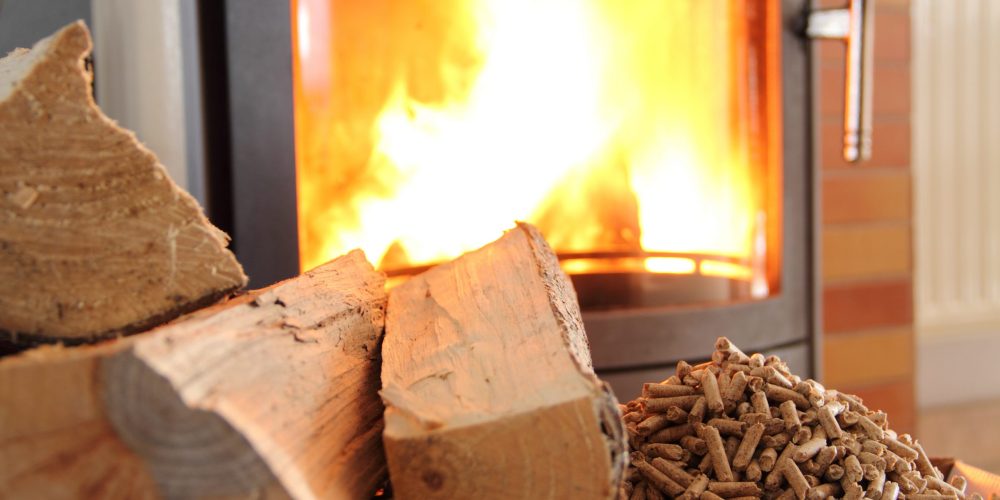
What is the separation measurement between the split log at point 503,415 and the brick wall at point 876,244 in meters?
1.25

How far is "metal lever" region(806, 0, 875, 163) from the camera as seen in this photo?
150 centimetres

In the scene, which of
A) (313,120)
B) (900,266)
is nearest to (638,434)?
(313,120)

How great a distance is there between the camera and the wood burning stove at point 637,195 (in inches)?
47.5

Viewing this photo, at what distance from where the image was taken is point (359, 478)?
29.3 inches

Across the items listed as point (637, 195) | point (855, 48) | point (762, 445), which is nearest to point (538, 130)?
point (637, 195)

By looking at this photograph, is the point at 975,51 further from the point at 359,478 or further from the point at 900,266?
the point at 359,478

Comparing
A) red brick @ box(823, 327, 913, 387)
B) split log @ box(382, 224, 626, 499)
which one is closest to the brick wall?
red brick @ box(823, 327, 913, 387)

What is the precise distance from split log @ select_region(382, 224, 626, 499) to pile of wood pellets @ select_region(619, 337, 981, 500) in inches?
6.0

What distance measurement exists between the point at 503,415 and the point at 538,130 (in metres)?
0.82

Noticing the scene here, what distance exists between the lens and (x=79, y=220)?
2.32 ft

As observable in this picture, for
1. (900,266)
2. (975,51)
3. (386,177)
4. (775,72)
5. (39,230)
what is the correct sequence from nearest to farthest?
(39,230)
(386,177)
(775,72)
(900,266)
(975,51)

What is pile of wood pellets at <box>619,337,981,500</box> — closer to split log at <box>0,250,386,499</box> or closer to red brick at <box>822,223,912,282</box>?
split log at <box>0,250,386,499</box>

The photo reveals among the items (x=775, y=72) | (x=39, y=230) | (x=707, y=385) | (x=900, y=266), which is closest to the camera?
(x=39, y=230)

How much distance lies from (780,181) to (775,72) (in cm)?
18
